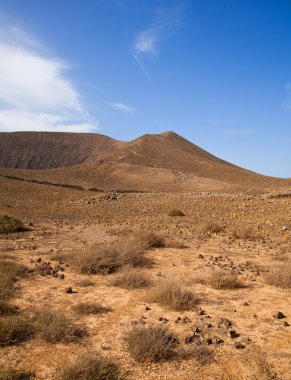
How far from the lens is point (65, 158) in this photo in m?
116

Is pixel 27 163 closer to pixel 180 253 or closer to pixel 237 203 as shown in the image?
pixel 237 203

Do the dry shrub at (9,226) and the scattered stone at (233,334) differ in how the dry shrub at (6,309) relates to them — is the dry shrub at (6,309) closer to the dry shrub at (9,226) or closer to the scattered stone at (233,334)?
the scattered stone at (233,334)

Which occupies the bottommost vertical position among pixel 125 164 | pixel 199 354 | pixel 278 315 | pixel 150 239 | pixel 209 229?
pixel 199 354

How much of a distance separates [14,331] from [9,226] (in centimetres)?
956

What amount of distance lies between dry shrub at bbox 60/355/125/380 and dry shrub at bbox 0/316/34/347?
1.08 m

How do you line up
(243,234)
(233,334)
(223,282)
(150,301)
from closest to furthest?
(233,334) → (150,301) → (223,282) → (243,234)

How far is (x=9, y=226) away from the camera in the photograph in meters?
13.4

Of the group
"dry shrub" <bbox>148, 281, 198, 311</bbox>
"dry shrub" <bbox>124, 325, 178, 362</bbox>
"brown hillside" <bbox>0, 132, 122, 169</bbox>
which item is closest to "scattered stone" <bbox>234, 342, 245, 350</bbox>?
"dry shrub" <bbox>124, 325, 178, 362</bbox>

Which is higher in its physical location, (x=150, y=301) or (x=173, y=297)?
(x=173, y=297)

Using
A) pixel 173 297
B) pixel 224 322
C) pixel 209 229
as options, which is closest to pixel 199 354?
pixel 224 322

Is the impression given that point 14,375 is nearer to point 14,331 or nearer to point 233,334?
point 14,331

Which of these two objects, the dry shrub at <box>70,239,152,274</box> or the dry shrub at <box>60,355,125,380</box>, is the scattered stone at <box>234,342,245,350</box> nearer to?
the dry shrub at <box>60,355,125,380</box>

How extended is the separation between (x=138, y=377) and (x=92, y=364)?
1.67 feet

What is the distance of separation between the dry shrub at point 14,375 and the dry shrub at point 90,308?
1.73 metres
